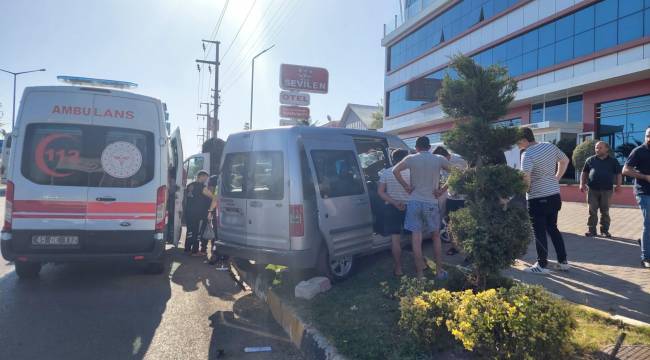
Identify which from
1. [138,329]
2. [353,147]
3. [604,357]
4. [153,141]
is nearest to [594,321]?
[604,357]

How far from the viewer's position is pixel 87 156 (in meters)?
5.75

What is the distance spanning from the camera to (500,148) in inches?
157

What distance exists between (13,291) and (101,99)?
8.93 feet

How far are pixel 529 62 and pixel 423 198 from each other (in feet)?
61.9

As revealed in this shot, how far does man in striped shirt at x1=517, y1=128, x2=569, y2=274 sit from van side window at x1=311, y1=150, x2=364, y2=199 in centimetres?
211

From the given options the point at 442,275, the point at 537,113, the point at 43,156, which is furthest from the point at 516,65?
the point at 43,156

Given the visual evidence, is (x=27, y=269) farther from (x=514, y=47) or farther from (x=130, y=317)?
(x=514, y=47)

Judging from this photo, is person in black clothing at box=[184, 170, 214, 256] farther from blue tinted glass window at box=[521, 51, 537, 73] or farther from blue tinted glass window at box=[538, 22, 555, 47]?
blue tinted glass window at box=[521, 51, 537, 73]

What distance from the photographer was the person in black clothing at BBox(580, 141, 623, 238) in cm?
810

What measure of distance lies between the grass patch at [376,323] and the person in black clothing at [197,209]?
127 inches

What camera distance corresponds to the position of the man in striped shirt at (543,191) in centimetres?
530

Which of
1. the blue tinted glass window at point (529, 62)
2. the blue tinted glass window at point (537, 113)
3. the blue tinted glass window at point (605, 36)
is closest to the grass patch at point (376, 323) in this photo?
the blue tinted glass window at point (605, 36)

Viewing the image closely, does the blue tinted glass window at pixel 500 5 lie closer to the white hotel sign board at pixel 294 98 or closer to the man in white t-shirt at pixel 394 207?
the white hotel sign board at pixel 294 98

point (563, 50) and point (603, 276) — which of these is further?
point (563, 50)
